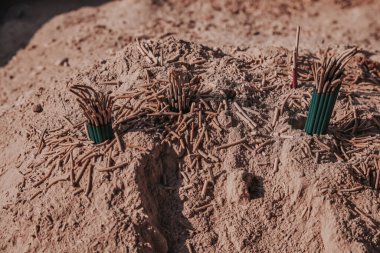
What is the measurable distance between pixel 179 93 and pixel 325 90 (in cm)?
120

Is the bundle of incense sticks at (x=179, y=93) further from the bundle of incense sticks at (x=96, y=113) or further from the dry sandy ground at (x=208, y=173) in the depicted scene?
the bundle of incense sticks at (x=96, y=113)

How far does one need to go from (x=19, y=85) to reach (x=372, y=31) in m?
5.41

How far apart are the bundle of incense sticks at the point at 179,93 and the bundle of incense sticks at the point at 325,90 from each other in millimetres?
1034

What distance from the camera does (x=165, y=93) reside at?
4.49 metres

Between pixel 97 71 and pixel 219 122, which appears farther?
pixel 97 71

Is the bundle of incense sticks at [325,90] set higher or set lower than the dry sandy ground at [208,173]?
higher

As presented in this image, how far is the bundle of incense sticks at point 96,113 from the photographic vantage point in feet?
13.0

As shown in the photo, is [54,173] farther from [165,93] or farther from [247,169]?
[247,169]

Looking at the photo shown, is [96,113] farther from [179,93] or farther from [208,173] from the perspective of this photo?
[208,173]

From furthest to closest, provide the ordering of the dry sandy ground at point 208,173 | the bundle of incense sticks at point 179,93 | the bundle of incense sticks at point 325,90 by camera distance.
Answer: the bundle of incense sticks at point 179,93 < the bundle of incense sticks at point 325,90 < the dry sandy ground at point 208,173

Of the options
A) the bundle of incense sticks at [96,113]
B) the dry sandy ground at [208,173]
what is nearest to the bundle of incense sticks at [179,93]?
the dry sandy ground at [208,173]

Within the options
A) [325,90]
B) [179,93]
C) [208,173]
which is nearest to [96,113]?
[179,93]

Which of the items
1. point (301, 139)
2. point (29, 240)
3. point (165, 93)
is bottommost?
point (29, 240)

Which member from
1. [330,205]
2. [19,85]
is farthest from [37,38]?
[330,205]
